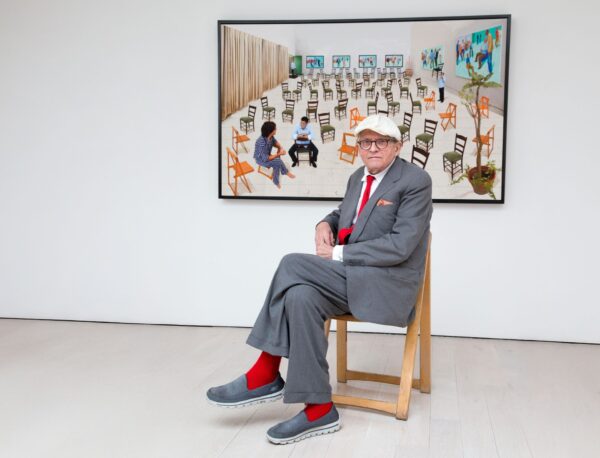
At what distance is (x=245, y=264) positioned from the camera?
4566mm

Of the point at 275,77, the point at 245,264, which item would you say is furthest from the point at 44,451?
the point at 275,77

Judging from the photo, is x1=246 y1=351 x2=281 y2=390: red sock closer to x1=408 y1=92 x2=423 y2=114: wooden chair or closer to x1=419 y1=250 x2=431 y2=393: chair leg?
x1=419 y1=250 x2=431 y2=393: chair leg

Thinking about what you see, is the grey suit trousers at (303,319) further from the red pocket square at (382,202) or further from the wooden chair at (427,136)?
the wooden chair at (427,136)

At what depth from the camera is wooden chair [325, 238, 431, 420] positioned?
291cm

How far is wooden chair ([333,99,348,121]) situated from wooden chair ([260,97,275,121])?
1.28 ft

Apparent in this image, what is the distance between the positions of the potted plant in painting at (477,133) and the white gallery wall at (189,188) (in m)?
0.12

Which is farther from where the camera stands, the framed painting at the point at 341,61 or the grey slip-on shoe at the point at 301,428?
the framed painting at the point at 341,61

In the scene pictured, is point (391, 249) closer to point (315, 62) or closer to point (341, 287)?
point (341, 287)

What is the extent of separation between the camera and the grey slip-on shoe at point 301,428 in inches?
103

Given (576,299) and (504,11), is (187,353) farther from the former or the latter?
(504,11)

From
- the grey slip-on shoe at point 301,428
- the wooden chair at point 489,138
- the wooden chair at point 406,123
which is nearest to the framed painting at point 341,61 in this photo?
the wooden chair at point 406,123

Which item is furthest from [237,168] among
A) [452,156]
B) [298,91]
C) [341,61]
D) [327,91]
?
[452,156]

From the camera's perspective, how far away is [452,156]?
4.28 m

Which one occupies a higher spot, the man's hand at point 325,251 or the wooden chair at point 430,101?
the wooden chair at point 430,101
